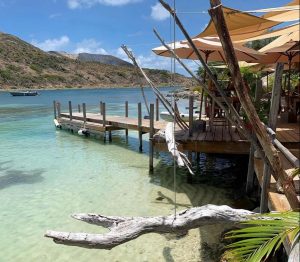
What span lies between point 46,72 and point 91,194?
3995 inches

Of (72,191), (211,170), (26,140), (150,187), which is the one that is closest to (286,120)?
(211,170)

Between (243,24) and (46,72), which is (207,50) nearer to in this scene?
(243,24)

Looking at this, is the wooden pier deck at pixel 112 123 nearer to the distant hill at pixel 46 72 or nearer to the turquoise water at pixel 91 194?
the turquoise water at pixel 91 194

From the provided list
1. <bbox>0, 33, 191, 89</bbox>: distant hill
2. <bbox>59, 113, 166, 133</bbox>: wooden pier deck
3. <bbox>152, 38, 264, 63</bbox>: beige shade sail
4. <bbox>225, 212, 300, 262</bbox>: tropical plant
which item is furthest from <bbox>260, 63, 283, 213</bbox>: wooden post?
<bbox>0, 33, 191, 89</bbox>: distant hill

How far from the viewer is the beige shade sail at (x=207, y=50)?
27.1ft

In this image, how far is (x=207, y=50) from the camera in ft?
31.6

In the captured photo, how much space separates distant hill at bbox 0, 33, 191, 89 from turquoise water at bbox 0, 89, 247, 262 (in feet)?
237

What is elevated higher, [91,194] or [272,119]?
[272,119]

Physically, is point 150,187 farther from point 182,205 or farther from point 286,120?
point 286,120

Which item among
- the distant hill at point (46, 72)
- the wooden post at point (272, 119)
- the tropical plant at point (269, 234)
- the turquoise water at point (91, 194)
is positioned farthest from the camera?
the distant hill at point (46, 72)

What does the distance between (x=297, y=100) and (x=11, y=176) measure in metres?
9.33

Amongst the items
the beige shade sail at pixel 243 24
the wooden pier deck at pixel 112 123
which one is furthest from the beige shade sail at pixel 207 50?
the wooden pier deck at pixel 112 123

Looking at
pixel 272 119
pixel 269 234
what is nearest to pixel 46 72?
pixel 272 119

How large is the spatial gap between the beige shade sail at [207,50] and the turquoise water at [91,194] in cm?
355
